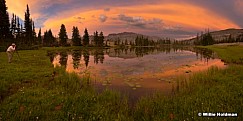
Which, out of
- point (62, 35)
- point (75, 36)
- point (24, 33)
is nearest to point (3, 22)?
point (24, 33)

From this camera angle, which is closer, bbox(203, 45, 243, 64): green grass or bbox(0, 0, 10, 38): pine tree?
bbox(203, 45, 243, 64): green grass

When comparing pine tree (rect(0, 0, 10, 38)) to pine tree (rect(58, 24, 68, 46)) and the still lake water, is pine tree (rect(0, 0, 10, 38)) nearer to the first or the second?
the still lake water

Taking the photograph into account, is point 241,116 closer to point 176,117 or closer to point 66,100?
point 176,117

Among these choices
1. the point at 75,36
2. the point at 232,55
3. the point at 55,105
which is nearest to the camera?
the point at 55,105

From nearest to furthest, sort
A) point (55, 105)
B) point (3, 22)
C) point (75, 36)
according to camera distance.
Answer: point (55, 105) < point (3, 22) < point (75, 36)

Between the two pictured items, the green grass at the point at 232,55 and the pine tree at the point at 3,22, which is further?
the pine tree at the point at 3,22

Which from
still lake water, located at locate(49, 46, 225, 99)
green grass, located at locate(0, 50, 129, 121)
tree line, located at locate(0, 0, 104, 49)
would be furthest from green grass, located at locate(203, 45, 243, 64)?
tree line, located at locate(0, 0, 104, 49)

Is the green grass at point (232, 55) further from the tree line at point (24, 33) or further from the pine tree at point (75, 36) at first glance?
the pine tree at point (75, 36)

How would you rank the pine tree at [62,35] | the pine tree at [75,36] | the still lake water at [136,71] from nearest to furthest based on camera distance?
1. the still lake water at [136,71]
2. the pine tree at [62,35]
3. the pine tree at [75,36]

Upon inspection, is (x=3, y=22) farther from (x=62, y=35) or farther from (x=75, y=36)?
(x=75, y=36)

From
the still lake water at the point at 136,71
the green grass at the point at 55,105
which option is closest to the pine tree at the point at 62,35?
the still lake water at the point at 136,71

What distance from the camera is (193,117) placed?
8.40 m

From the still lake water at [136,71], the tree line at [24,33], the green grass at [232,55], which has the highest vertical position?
the tree line at [24,33]

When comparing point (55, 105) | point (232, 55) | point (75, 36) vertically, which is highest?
point (75, 36)
